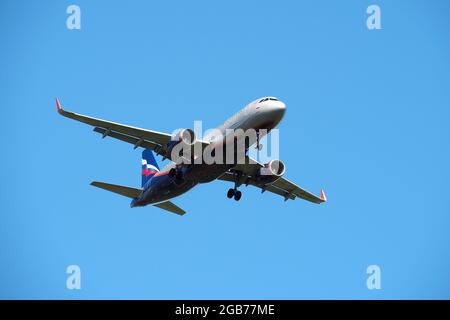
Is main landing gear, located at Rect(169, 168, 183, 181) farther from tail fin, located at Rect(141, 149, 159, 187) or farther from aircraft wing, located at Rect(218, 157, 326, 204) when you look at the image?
tail fin, located at Rect(141, 149, 159, 187)

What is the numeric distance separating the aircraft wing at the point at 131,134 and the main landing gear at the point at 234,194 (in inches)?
273

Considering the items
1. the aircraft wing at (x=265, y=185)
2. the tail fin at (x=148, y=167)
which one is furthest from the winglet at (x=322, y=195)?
the tail fin at (x=148, y=167)

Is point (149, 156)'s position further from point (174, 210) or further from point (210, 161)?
point (210, 161)

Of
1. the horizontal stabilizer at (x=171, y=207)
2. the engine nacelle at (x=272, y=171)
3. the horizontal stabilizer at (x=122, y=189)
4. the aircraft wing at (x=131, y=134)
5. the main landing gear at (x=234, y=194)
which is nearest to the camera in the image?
the aircraft wing at (x=131, y=134)

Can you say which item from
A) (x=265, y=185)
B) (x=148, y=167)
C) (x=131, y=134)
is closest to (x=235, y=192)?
(x=265, y=185)

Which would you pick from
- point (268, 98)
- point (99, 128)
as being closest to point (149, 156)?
point (99, 128)

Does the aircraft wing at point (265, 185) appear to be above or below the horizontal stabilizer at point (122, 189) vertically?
above

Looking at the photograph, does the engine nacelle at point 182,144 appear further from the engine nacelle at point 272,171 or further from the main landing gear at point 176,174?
the engine nacelle at point 272,171

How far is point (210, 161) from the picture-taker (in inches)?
2178

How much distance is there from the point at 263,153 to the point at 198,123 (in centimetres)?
641

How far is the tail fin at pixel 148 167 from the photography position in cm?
6450

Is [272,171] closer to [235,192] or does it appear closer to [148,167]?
[235,192]

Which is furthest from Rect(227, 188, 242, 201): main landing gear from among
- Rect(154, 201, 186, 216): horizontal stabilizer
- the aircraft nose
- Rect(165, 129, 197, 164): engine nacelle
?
the aircraft nose
